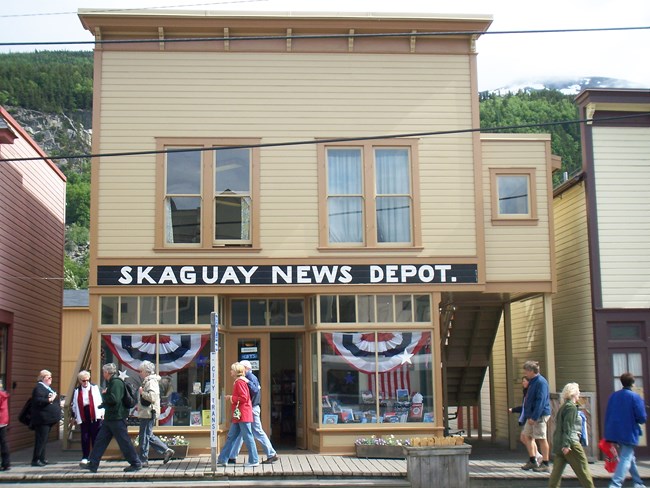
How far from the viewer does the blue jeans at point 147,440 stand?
1525 centimetres

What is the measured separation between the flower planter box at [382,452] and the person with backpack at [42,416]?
5.70 m

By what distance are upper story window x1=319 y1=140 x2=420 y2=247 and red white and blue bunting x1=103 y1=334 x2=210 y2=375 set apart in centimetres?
346

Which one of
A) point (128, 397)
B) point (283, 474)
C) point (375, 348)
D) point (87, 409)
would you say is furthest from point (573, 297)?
point (87, 409)

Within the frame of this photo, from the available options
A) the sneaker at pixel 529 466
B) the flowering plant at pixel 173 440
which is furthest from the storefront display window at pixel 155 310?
the sneaker at pixel 529 466

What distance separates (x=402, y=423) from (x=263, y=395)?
9.89 feet

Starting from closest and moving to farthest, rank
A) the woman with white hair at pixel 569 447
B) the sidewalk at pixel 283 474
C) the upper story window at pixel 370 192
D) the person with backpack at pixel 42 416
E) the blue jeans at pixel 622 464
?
1. the woman with white hair at pixel 569 447
2. the blue jeans at pixel 622 464
3. the sidewalk at pixel 283 474
4. the person with backpack at pixel 42 416
5. the upper story window at pixel 370 192

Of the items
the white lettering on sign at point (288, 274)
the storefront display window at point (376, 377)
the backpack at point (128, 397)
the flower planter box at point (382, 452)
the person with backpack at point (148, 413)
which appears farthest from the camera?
the storefront display window at point (376, 377)

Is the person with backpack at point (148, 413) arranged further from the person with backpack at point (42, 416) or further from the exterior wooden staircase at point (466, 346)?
the exterior wooden staircase at point (466, 346)

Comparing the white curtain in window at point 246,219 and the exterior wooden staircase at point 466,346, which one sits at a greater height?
the white curtain in window at point 246,219

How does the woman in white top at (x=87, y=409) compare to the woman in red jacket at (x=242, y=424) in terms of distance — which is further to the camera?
the woman in white top at (x=87, y=409)

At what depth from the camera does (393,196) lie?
17.8 m

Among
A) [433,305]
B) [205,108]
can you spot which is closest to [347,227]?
[433,305]

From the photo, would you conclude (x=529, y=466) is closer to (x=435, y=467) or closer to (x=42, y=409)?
(x=435, y=467)

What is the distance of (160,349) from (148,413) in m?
2.00
